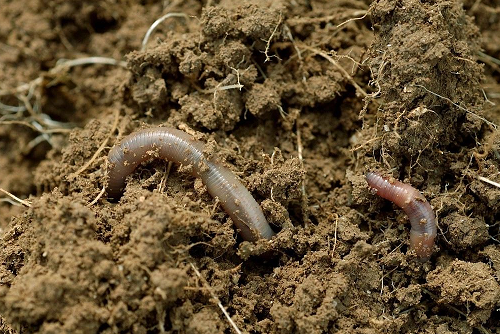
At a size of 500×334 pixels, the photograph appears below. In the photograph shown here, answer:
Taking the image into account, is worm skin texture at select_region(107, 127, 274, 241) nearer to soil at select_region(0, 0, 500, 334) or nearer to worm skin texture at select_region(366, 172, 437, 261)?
soil at select_region(0, 0, 500, 334)

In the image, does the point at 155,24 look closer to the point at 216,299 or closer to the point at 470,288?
the point at 216,299

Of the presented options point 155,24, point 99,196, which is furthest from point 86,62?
point 99,196

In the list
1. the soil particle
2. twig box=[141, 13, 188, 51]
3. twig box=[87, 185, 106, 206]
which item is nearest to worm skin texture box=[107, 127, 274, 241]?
twig box=[87, 185, 106, 206]

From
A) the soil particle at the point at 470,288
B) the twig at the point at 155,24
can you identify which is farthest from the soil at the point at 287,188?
the twig at the point at 155,24

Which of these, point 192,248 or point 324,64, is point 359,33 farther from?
point 192,248

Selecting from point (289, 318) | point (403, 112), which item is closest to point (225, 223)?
point (289, 318)

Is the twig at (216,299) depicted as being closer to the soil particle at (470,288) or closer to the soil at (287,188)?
the soil at (287,188)
